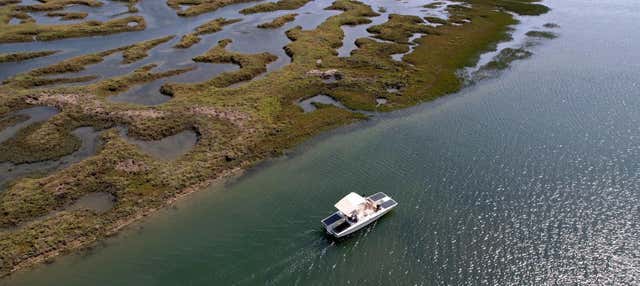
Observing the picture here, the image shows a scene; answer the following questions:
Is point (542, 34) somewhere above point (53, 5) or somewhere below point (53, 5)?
below

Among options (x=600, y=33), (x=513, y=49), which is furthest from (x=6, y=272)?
(x=600, y=33)

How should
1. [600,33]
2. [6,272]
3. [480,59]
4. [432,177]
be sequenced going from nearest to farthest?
[6,272] → [432,177] → [480,59] → [600,33]

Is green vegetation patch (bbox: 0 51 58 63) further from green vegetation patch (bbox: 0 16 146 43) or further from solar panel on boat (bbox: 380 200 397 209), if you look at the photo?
solar panel on boat (bbox: 380 200 397 209)

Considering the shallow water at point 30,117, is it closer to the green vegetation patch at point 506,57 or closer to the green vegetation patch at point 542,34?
the green vegetation patch at point 506,57

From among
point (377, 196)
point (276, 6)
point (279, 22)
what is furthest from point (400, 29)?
point (377, 196)

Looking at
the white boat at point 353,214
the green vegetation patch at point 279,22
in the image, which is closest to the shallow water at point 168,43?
the green vegetation patch at point 279,22

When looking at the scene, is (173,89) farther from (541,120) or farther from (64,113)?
(541,120)

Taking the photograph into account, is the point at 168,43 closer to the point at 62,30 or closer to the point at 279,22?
the point at 62,30
